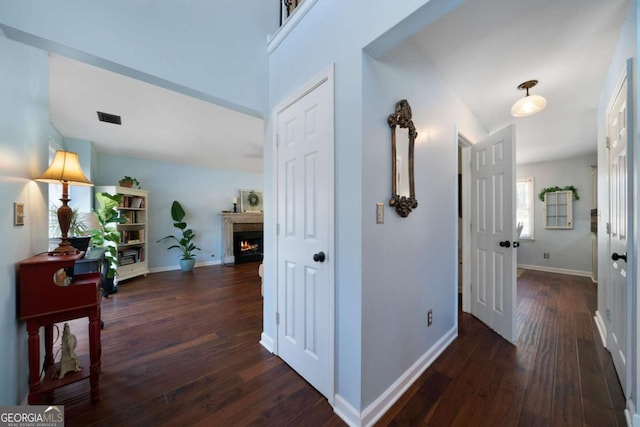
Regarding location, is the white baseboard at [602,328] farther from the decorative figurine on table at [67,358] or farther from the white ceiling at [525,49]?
the decorative figurine on table at [67,358]

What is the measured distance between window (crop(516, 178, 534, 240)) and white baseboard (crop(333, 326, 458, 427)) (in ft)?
16.8

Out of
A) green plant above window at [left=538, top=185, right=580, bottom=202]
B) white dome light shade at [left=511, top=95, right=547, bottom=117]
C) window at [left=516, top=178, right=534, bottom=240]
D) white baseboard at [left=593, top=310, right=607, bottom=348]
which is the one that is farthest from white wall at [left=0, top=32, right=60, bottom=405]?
green plant above window at [left=538, top=185, right=580, bottom=202]

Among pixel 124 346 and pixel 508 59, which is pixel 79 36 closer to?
pixel 124 346

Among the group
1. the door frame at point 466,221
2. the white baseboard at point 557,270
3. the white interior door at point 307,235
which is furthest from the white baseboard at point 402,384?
the white baseboard at point 557,270

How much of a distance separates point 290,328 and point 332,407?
0.56 metres

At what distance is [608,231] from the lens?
1892 mm

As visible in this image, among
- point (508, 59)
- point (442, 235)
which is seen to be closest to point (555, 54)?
point (508, 59)

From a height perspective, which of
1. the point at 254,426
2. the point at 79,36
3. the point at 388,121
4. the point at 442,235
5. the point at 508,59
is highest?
the point at 508,59

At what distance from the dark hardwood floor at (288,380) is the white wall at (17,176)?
44 centimetres

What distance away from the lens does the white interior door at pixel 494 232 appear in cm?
215

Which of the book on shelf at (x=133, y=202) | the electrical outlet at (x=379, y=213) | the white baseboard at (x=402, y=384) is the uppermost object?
the book on shelf at (x=133, y=202)

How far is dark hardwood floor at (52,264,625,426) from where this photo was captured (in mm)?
1360

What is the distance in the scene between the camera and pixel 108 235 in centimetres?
351

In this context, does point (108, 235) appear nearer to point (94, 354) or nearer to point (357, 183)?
point (94, 354)
